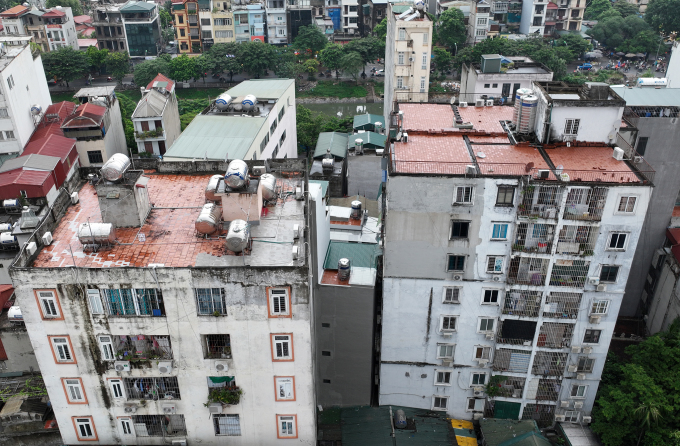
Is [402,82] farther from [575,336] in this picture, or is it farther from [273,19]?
[273,19]

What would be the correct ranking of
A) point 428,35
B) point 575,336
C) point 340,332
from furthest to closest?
point 428,35, point 340,332, point 575,336

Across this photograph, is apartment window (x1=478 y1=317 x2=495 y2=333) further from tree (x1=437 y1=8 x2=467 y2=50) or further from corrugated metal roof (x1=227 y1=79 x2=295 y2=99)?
tree (x1=437 y1=8 x2=467 y2=50)

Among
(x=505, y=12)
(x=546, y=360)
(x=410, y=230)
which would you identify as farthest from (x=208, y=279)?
(x=505, y=12)

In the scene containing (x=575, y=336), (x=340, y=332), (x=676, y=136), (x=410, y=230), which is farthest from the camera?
(x=676, y=136)

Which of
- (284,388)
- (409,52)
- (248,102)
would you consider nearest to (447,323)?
(284,388)

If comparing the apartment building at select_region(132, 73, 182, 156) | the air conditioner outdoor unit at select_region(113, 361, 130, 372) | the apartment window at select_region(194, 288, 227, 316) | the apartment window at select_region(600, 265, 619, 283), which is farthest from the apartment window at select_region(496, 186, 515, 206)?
the apartment building at select_region(132, 73, 182, 156)

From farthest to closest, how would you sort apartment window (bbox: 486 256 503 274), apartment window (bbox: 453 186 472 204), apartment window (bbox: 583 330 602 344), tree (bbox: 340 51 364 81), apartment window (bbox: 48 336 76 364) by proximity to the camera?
tree (bbox: 340 51 364 81)
apartment window (bbox: 583 330 602 344)
apartment window (bbox: 486 256 503 274)
apartment window (bbox: 453 186 472 204)
apartment window (bbox: 48 336 76 364)
